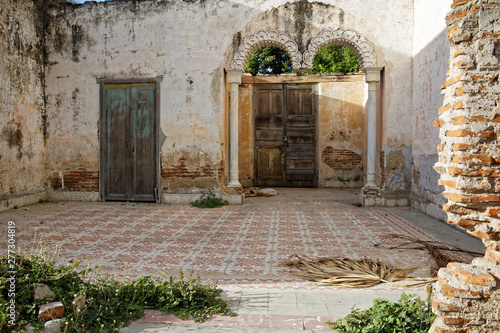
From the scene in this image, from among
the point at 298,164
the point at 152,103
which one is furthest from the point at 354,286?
the point at 298,164

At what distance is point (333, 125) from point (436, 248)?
8.29 meters

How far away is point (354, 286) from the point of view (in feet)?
11.6

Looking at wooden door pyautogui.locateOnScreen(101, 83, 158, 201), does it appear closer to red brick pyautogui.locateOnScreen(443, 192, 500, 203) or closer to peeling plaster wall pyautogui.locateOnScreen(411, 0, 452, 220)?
peeling plaster wall pyautogui.locateOnScreen(411, 0, 452, 220)

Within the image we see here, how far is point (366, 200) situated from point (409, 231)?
2.50 metres

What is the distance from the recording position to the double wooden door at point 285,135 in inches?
511

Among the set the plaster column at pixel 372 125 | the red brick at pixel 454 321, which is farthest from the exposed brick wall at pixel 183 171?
the red brick at pixel 454 321

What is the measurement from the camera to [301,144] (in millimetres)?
13000

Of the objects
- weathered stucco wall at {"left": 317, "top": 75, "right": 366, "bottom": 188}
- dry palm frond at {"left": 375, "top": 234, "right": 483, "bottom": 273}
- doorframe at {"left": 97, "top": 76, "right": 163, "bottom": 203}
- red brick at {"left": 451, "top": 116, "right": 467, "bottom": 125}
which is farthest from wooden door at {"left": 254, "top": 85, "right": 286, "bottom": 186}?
red brick at {"left": 451, "top": 116, "right": 467, "bottom": 125}

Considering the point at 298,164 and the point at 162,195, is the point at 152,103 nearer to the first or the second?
the point at 162,195

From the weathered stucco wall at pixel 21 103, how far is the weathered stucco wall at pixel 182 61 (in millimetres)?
315

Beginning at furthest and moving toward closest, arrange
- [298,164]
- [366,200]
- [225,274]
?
1. [298,164]
2. [366,200]
3. [225,274]

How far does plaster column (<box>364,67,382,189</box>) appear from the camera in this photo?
8.60 metres

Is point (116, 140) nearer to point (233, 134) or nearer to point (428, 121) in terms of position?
point (233, 134)

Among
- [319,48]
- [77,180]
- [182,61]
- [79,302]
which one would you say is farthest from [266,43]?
[79,302]
